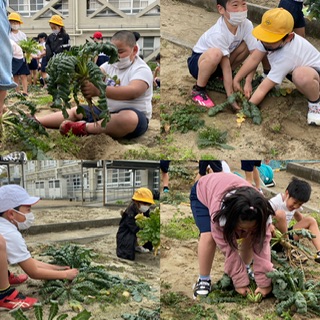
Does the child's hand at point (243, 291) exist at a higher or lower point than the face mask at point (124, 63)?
lower

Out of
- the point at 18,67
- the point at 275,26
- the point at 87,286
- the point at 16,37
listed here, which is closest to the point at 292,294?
the point at 87,286

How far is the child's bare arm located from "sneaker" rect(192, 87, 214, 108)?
1.29ft

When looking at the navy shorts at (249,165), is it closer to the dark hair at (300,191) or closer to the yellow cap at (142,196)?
the dark hair at (300,191)

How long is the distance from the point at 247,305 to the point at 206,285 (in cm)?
31

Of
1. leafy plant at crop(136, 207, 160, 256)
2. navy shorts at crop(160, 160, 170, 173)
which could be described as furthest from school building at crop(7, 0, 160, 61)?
leafy plant at crop(136, 207, 160, 256)

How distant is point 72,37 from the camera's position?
1418cm

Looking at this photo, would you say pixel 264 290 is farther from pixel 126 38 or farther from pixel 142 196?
pixel 126 38

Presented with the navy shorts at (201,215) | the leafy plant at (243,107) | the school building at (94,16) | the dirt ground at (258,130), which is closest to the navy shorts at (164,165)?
the dirt ground at (258,130)

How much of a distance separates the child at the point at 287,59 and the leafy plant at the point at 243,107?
0.07 m

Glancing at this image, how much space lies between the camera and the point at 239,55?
4.44 metres

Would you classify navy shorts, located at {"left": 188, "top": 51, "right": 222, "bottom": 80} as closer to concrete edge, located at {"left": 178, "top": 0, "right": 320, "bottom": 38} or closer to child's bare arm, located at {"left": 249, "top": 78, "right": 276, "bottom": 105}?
child's bare arm, located at {"left": 249, "top": 78, "right": 276, "bottom": 105}

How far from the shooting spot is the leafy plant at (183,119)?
406 cm

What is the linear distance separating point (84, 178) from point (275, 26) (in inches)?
143

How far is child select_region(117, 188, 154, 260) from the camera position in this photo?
4695mm
